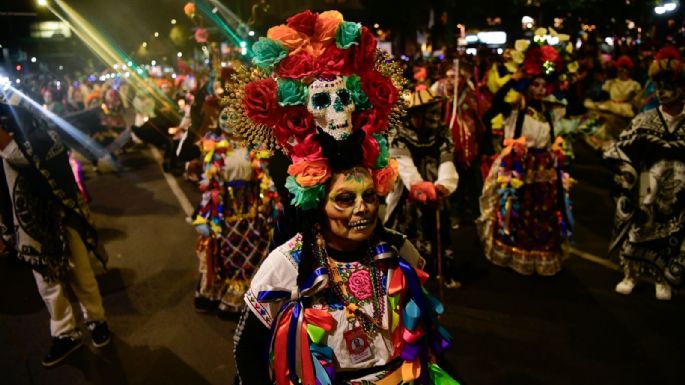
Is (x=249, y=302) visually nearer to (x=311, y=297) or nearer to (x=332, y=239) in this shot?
(x=311, y=297)

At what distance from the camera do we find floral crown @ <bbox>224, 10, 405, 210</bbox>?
2197 millimetres

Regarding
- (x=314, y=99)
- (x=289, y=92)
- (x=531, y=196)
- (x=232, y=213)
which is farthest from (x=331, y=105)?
(x=531, y=196)

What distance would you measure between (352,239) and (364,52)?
0.82 metres

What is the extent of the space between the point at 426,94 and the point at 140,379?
365 cm

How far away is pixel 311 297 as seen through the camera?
232 centimetres

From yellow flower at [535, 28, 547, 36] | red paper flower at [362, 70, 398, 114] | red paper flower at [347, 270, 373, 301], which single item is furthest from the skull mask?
yellow flower at [535, 28, 547, 36]

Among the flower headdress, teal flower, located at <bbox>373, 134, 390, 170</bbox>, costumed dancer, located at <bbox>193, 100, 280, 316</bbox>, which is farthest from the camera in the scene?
costumed dancer, located at <bbox>193, 100, 280, 316</bbox>

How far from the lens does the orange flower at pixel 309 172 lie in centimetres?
216

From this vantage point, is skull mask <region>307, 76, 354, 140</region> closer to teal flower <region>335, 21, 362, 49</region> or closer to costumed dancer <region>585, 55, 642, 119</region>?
teal flower <region>335, 21, 362, 49</region>

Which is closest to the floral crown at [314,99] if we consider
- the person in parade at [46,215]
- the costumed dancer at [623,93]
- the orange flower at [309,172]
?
the orange flower at [309,172]

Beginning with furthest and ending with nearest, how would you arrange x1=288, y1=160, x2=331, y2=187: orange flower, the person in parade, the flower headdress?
the flower headdress, the person in parade, x1=288, y1=160, x2=331, y2=187: orange flower

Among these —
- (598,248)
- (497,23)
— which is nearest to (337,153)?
(598,248)

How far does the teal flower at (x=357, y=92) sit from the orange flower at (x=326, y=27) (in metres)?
0.19

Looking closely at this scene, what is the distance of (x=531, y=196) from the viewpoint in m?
5.93
